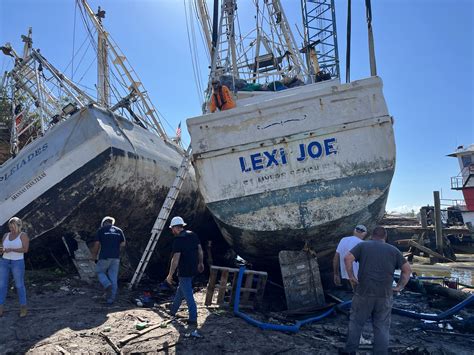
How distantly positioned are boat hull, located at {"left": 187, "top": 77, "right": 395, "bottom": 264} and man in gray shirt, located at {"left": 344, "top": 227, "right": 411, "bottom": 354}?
1961 millimetres

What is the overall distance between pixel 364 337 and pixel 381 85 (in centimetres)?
382

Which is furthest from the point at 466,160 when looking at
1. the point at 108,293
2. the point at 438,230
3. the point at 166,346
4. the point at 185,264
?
the point at 166,346

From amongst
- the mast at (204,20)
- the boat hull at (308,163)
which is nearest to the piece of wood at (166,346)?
the boat hull at (308,163)

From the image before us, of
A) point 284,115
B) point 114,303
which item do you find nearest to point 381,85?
point 284,115

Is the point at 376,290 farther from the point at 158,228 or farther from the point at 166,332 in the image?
the point at 158,228

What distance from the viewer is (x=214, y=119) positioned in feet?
→ 21.3

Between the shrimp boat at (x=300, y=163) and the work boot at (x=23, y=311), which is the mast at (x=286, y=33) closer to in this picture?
the shrimp boat at (x=300, y=163)

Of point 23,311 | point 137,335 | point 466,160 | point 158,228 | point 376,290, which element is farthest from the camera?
point 466,160

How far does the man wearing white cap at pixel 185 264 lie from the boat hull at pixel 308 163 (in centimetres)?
132

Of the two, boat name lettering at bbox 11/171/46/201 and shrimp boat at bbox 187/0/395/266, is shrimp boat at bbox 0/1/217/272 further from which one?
shrimp boat at bbox 187/0/395/266

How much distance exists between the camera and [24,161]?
22.6 feet

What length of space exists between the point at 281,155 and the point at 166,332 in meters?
3.14

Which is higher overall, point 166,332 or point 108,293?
point 108,293

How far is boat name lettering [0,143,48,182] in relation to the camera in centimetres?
683
